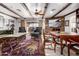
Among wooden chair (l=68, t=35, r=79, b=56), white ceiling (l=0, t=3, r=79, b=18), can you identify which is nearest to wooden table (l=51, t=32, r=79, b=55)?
wooden chair (l=68, t=35, r=79, b=56)

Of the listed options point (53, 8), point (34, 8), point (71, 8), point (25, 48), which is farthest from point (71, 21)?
point (25, 48)

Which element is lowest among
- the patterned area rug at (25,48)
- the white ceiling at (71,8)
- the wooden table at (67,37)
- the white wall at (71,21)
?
the patterned area rug at (25,48)

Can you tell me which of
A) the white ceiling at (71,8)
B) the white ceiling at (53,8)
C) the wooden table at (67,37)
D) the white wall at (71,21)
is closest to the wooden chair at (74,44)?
the wooden table at (67,37)

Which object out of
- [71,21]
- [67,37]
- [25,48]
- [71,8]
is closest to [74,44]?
[67,37]

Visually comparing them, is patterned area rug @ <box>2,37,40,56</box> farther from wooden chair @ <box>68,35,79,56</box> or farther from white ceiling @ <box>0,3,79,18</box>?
wooden chair @ <box>68,35,79,56</box>

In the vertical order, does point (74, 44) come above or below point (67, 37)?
below

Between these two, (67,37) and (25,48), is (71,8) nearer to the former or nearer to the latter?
(67,37)

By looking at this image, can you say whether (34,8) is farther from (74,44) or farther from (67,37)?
(74,44)

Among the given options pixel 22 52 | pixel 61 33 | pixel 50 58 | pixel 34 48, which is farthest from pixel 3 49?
pixel 61 33

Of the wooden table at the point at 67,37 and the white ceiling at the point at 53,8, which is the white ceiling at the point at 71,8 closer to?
the white ceiling at the point at 53,8

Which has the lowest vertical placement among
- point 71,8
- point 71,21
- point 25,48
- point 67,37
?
point 25,48

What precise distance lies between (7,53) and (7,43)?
18 centimetres

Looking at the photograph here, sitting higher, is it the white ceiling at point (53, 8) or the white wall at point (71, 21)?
the white ceiling at point (53, 8)

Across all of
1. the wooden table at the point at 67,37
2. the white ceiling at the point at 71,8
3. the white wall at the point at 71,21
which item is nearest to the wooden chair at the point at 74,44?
the wooden table at the point at 67,37
